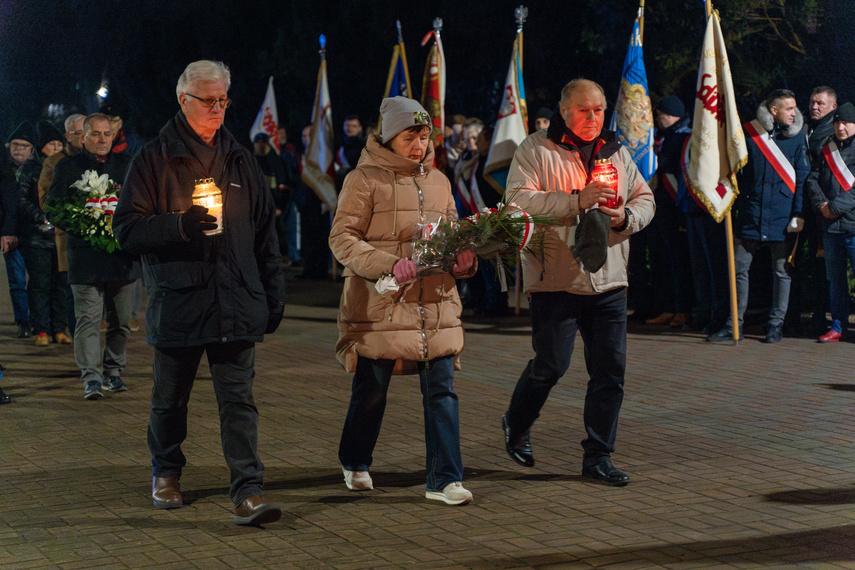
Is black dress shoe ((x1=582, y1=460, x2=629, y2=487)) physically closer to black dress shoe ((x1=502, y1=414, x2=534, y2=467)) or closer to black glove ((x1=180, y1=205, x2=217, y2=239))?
black dress shoe ((x1=502, y1=414, x2=534, y2=467))

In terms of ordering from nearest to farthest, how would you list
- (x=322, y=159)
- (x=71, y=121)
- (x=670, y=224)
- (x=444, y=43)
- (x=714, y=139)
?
(x=71, y=121)
(x=714, y=139)
(x=670, y=224)
(x=322, y=159)
(x=444, y=43)

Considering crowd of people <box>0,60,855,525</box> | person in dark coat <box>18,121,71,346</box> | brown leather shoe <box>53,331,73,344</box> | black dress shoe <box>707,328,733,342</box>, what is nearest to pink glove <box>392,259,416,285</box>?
crowd of people <box>0,60,855,525</box>

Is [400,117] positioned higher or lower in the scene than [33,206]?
higher

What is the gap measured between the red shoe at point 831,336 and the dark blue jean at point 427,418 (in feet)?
21.4

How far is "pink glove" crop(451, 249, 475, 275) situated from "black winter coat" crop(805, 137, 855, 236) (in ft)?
21.2

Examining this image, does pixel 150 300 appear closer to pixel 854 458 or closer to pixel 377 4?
pixel 854 458

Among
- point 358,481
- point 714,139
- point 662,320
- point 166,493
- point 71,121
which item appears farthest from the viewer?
point 662,320

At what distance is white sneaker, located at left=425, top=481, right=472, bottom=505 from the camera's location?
5699mm

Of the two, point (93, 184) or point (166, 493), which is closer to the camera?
point (166, 493)

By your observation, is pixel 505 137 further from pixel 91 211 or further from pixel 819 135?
pixel 91 211

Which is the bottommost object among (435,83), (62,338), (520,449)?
(520,449)

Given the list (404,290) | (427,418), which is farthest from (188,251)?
(427,418)

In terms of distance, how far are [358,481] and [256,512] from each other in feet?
2.67

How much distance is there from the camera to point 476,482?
6.20m
